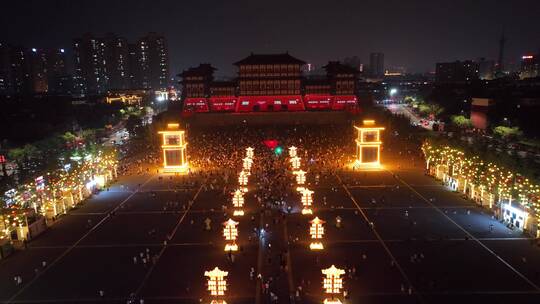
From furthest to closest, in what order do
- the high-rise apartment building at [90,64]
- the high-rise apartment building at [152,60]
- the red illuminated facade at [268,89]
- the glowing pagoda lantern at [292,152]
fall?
1. the high-rise apartment building at [152,60]
2. the high-rise apartment building at [90,64]
3. the red illuminated facade at [268,89]
4. the glowing pagoda lantern at [292,152]

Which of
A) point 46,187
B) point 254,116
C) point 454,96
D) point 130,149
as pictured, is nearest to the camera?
point 46,187

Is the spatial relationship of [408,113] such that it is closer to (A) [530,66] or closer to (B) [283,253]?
(B) [283,253]

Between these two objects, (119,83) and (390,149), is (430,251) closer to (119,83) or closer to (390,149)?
(390,149)

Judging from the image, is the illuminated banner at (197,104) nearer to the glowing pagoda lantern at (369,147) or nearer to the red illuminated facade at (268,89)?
the red illuminated facade at (268,89)

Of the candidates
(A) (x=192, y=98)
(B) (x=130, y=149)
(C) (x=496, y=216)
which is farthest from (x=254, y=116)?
(C) (x=496, y=216)

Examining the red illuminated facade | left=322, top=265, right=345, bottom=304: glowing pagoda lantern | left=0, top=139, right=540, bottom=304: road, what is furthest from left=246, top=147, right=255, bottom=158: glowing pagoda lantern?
left=322, top=265, right=345, bottom=304: glowing pagoda lantern

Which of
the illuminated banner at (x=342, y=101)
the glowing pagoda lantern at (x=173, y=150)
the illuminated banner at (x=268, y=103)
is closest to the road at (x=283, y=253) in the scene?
the glowing pagoda lantern at (x=173, y=150)
